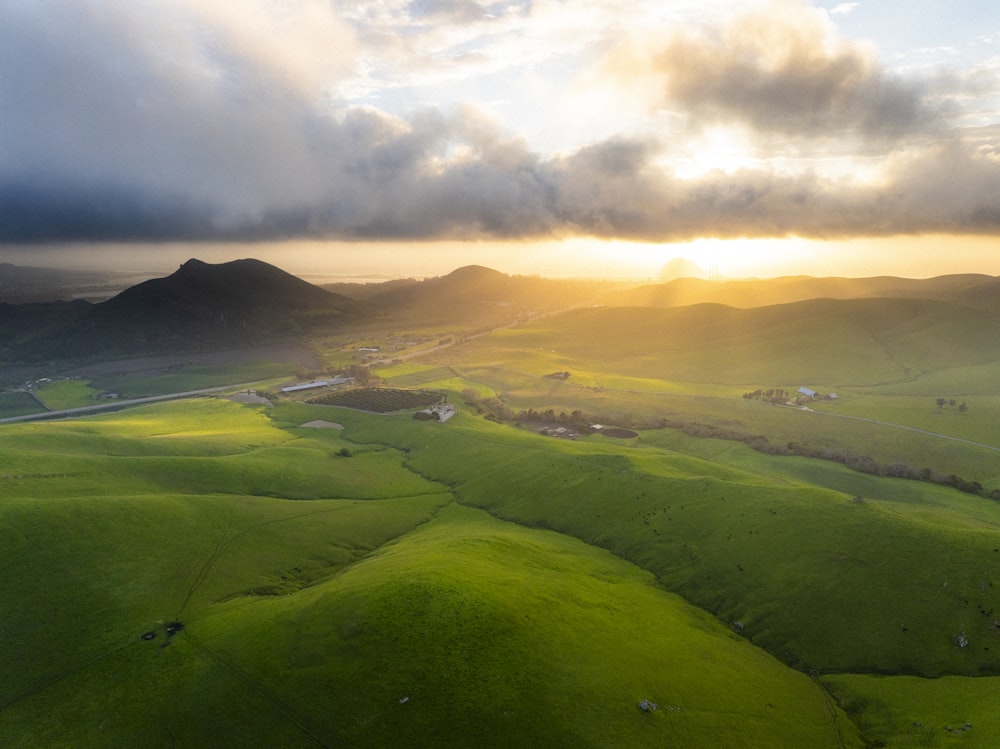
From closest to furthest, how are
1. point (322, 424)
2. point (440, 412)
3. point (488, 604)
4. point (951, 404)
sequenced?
point (488, 604) → point (322, 424) → point (440, 412) → point (951, 404)

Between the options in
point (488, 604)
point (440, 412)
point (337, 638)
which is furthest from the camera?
point (440, 412)

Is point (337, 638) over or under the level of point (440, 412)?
over

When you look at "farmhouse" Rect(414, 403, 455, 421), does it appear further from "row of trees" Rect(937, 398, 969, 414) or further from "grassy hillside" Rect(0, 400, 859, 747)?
"row of trees" Rect(937, 398, 969, 414)

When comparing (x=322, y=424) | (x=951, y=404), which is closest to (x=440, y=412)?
(x=322, y=424)

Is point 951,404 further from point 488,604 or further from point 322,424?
point 322,424

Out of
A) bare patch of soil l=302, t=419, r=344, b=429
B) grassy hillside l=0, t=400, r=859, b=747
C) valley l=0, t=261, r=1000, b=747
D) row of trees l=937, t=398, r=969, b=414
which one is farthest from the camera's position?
row of trees l=937, t=398, r=969, b=414

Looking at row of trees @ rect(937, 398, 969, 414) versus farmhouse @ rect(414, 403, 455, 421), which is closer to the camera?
farmhouse @ rect(414, 403, 455, 421)

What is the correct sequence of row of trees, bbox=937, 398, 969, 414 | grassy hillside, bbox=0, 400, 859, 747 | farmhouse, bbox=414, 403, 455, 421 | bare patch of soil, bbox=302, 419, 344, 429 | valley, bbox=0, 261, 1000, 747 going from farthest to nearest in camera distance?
1. row of trees, bbox=937, 398, 969, 414
2. farmhouse, bbox=414, 403, 455, 421
3. bare patch of soil, bbox=302, 419, 344, 429
4. valley, bbox=0, 261, 1000, 747
5. grassy hillside, bbox=0, 400, 859, 747

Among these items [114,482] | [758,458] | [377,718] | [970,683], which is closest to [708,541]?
[970,683]

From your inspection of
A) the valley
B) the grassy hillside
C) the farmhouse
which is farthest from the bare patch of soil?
the grassy hillside

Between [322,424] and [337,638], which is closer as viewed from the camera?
[337,638]

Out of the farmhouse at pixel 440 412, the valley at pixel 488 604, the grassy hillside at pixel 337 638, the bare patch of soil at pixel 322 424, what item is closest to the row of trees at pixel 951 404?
the valley at pixel 488 604
